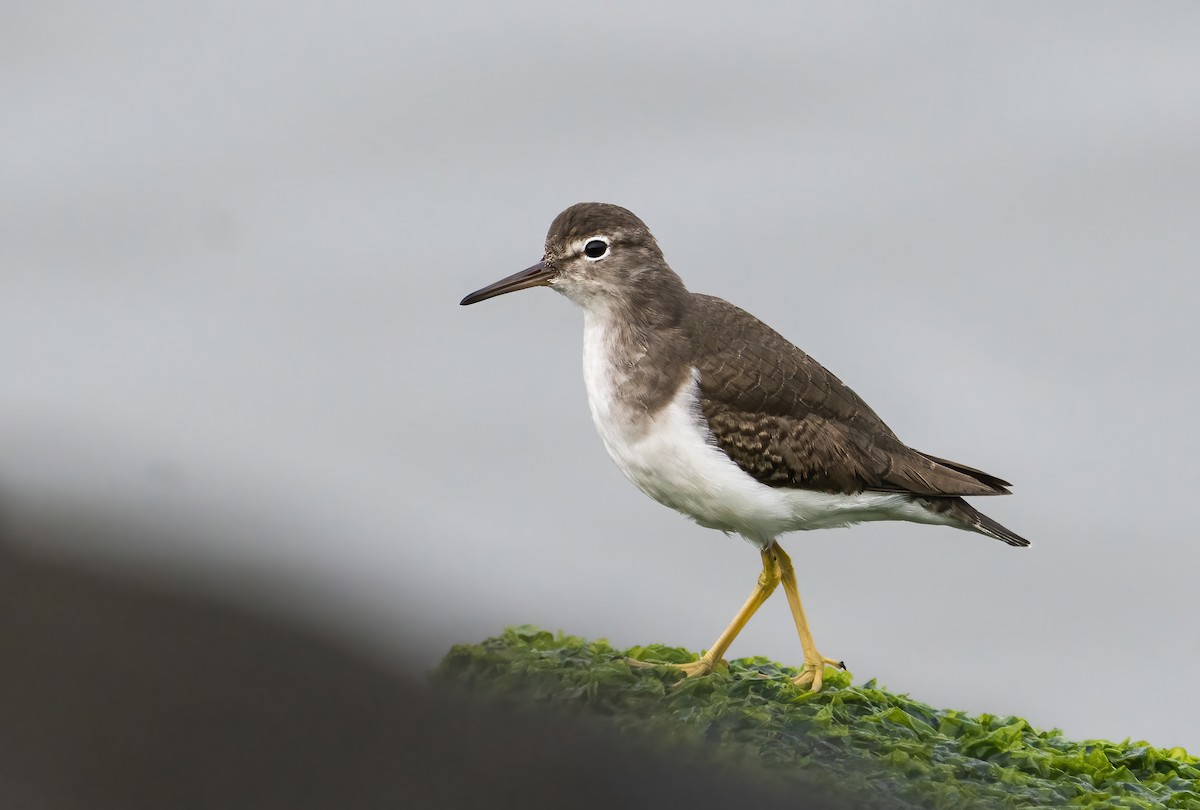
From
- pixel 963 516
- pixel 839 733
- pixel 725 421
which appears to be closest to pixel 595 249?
pixel 725 421

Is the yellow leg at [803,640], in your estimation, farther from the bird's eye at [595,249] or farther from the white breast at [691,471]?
the bird's eye at [595,249]

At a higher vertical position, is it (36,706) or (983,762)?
(983,762)

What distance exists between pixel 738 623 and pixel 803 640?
0.50 meters

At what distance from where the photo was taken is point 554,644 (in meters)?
10.1

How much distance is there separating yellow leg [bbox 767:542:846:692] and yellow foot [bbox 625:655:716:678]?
0.63 m

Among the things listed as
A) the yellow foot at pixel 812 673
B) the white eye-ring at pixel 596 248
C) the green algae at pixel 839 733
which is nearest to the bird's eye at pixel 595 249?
the white eye-ring at pixel 596 248

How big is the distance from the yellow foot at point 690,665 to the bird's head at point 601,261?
2961 mm

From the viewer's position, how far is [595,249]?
11.8 metres

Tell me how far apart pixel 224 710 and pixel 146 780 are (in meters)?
0.42

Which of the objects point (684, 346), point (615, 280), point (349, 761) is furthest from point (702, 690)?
point (349, 761)

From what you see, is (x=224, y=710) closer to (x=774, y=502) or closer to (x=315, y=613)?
(x=315, y=613)

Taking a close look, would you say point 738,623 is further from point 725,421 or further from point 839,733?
point 839,733

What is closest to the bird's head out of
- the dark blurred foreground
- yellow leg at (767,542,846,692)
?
yellow leg at (767,542,846,692)

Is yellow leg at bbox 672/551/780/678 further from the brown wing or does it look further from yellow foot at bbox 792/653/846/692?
the brown wing
